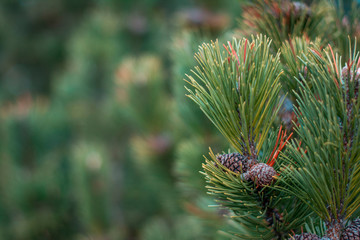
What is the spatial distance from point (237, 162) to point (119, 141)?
5.33 ft

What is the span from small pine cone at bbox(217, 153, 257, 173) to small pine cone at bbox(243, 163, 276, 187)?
13 mm

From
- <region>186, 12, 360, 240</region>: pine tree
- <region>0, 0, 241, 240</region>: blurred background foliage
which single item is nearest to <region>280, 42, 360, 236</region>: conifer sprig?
<region>186, 12, 360, 240</region>: pine tree

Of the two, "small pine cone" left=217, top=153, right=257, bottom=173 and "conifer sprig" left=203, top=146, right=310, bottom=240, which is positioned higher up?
"small pine cone" left=217, top=153, right=257, bottom=173

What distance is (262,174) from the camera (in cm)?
30

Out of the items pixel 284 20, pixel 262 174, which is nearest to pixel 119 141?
pixel 284 20

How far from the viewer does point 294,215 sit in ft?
1.13

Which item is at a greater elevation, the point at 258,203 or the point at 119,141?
the point at 119,141

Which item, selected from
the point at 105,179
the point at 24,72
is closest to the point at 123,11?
the point at 105,179

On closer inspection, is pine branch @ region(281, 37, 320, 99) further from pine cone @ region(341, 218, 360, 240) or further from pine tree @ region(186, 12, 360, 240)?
pine cone @ region(341, 218, 360, 240)

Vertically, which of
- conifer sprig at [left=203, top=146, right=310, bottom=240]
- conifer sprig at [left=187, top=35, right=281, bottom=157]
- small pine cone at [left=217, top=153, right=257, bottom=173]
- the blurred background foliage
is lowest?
conifer sprig at [left=203, top=146, right=310, bottom=240]

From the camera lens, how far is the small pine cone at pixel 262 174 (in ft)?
0.98

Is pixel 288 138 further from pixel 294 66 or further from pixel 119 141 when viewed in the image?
pixel 119 141

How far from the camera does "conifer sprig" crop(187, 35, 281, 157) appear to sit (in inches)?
12.1

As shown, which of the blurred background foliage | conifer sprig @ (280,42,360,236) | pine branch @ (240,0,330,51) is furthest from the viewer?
the blurred background foliage
